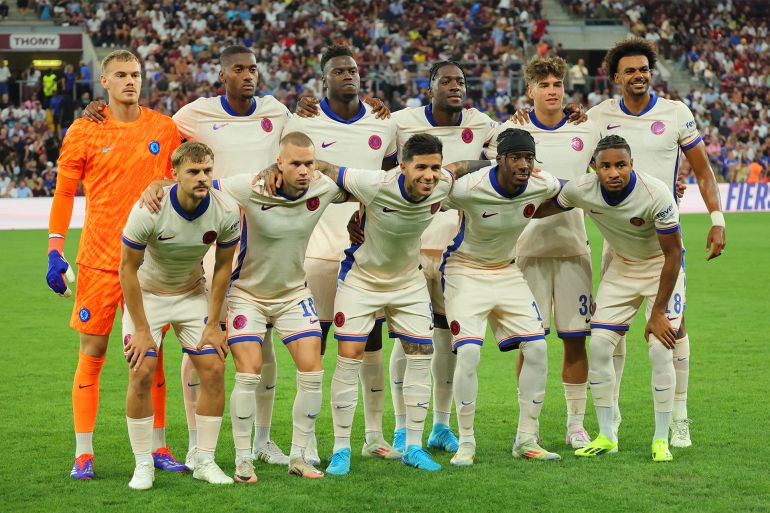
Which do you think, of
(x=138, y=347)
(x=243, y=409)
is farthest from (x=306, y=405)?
(x=138, y=347)

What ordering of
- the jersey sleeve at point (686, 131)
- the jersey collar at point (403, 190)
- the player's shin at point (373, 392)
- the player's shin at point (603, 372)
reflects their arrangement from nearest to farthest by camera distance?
the jersey collar at point (403, 190) → the player's shin at point (603, 372) → the player's shin at point (373, 392) → the jersey sleeve at point (686, 131)

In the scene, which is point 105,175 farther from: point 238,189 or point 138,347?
point 138,347

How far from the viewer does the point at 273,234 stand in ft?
20.0

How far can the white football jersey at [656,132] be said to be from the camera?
699 cm

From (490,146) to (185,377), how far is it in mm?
2503

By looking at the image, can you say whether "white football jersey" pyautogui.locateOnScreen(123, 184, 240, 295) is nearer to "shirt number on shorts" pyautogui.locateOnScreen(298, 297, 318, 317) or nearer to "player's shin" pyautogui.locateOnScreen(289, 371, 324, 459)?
"shirt number on shorts" pyautogui.locateOnScreen(298, 297, 318, 317)

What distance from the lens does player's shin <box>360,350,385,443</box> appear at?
666 centimetres

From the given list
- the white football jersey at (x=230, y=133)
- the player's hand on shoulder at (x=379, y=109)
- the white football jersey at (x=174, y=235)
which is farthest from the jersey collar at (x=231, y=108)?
the white football jersey at (x=174, y=235)

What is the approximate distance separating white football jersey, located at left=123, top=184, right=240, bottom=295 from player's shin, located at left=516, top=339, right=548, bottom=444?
1.92 metres

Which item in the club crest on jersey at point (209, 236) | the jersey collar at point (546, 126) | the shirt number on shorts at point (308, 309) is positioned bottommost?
the shirt number on shorts at point (308, 309)

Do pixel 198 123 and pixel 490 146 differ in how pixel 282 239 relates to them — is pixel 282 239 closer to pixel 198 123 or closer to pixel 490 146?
pixel 198 123

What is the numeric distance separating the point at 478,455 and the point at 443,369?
0.71m

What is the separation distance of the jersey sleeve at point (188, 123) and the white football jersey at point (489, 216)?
1.72 metres

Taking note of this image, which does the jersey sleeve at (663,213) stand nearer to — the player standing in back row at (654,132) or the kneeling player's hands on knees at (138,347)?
the player standing in back row at (654,132)
